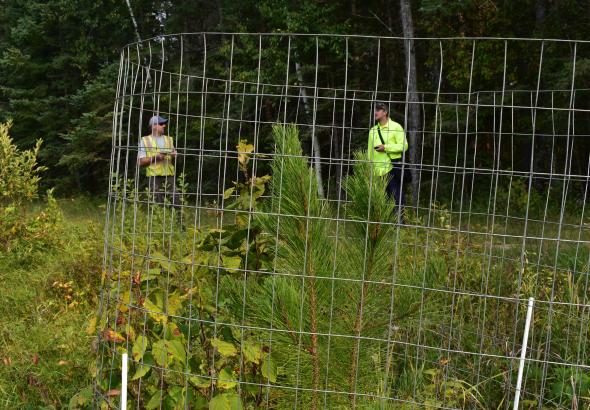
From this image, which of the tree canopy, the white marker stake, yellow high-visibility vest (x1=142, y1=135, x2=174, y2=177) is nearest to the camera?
the white marker stake

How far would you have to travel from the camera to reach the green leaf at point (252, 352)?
2.32m

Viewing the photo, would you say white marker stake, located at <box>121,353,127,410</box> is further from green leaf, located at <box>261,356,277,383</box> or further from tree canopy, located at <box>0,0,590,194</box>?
tree canopy, located at <box>0,0,590,194</box>

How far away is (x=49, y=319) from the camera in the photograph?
4316 millimetres

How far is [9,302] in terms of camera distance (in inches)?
184

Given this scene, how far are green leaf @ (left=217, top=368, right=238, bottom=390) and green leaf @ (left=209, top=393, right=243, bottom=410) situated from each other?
0.04 m

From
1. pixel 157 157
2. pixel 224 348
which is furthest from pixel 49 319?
pixel 224 348

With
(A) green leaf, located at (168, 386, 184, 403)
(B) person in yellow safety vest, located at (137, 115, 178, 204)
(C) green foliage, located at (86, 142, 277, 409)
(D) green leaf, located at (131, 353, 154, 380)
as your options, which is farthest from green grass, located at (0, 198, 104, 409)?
(B) person in yellow safety vest, located at (137, 115, 178, 204)

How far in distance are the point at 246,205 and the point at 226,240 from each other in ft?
0.56

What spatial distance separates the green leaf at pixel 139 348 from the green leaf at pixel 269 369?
0.46 m

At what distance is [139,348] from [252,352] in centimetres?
44

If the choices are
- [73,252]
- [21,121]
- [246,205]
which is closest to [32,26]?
[21,121]

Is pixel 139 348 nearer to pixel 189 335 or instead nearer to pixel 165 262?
pixel 189 335

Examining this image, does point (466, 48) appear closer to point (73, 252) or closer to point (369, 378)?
point (73, 252)

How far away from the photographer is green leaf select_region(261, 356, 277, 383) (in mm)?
2322
